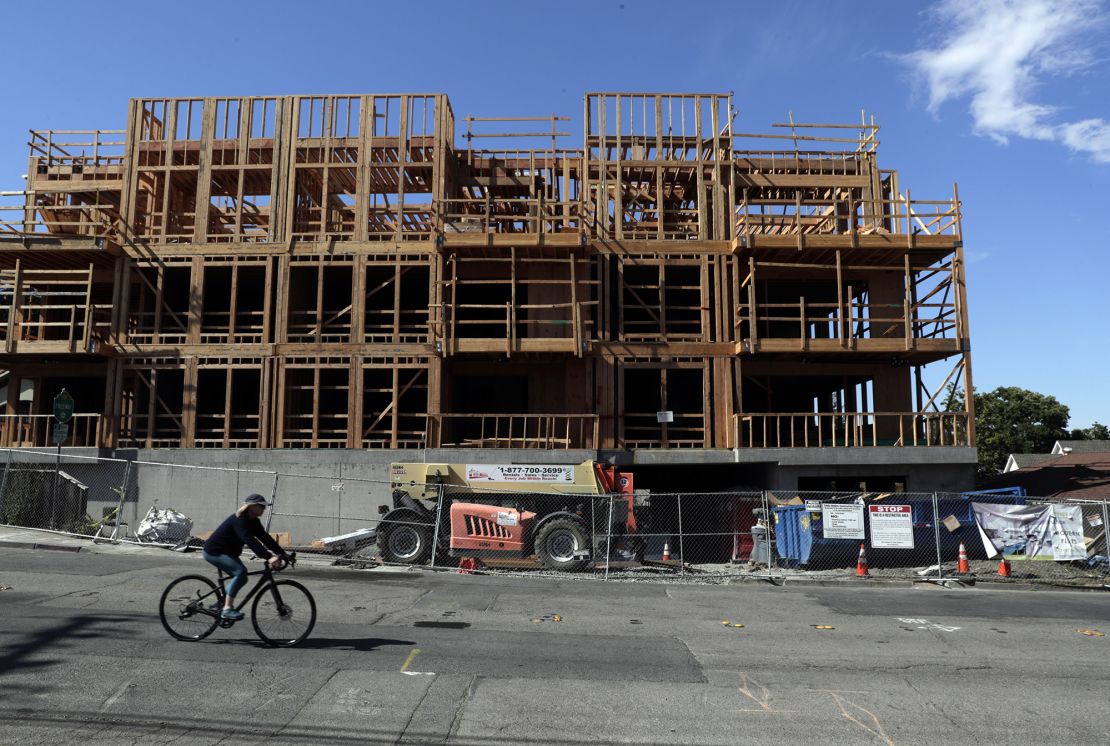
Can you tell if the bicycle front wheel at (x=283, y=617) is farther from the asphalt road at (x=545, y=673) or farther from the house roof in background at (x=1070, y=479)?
the house roof in background at (x=1070, y=479)

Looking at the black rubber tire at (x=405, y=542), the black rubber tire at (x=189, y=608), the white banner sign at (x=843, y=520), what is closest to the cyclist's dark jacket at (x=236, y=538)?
the black rubber tire at (x=189, y=608)

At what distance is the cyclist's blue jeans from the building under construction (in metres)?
14.3

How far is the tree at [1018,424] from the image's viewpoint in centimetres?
5516

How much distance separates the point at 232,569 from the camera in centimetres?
852

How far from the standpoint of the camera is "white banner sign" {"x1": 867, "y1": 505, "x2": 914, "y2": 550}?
1698 cm


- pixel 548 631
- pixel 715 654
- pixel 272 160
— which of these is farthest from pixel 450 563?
pixel 272 160

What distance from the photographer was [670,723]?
21.1ft

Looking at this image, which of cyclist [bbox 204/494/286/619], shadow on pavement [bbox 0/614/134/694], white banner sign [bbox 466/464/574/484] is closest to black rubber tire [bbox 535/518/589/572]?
white banner sign [bbox 466/464/574/484]

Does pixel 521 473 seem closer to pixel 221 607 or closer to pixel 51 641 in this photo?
pixel 221 607

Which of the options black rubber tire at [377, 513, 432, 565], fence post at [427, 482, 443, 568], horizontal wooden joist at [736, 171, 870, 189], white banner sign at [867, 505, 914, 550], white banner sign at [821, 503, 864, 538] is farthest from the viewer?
horizontal wooden joist at [736, 171, 870, 189]

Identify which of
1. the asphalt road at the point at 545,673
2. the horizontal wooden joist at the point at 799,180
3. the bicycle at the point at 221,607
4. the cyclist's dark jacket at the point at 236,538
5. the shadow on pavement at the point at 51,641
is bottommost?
the asphalt road at the point at 545,673

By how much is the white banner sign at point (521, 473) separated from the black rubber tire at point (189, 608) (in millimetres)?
10112

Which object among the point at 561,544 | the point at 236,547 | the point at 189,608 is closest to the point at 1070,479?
the point at 561,544

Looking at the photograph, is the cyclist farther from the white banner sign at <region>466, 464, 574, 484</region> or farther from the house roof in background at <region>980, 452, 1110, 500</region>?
the house roof in background at <region>980, 452, 1110, 500</region>
